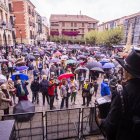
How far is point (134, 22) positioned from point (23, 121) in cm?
6174

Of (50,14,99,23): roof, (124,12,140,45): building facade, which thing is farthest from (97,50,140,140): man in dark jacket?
(50,14,99,23): roof

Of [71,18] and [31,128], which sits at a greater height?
[71,18]

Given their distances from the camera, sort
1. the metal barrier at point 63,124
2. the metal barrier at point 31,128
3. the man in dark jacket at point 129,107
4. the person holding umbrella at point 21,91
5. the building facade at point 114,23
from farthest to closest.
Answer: the building facade at point 114,23, the person holding umbrella at point 21,91, the metal barrier at point 63,124, the metal barrier at point 31,128, the man in dark jacket at point 129,107

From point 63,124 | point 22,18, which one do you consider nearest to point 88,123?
point 63,124

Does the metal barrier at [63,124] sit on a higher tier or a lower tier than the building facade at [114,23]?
lower

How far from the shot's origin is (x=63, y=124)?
605cm

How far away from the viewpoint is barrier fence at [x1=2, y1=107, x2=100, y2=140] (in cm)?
565

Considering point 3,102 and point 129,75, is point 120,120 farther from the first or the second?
point 3,102

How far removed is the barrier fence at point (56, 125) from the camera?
5652 mm

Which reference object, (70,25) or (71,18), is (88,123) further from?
(71,18)

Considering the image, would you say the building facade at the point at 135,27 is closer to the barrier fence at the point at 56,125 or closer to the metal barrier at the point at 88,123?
the metal barrier at the point at 88,123

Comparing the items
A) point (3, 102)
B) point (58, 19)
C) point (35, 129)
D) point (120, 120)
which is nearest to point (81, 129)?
point (35, 129)

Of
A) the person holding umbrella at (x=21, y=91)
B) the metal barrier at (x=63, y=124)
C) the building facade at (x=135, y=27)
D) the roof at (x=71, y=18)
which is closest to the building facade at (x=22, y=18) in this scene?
the roof at (x=71, y=18)

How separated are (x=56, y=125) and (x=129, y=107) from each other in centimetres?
438
